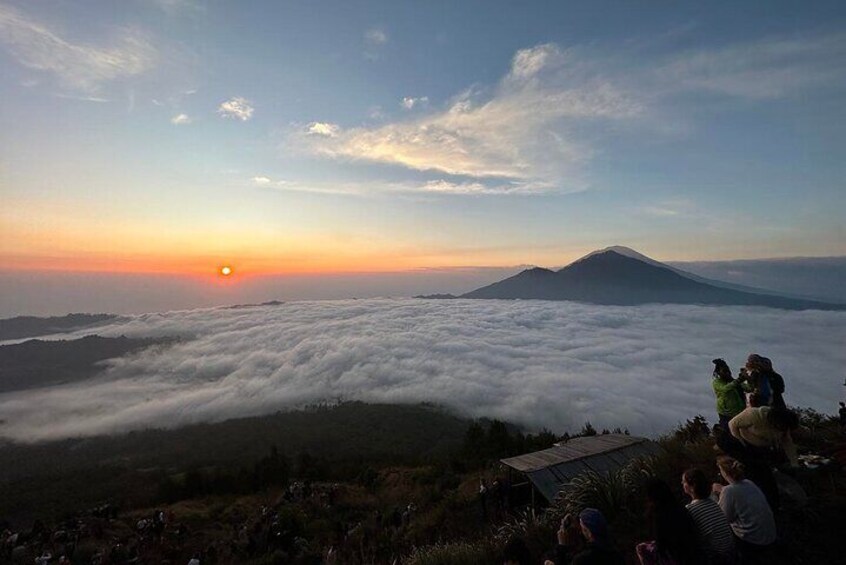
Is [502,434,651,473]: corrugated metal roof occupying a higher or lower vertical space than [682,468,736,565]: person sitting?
lower

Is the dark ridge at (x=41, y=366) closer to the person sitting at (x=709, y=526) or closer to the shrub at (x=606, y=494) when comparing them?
the shrub at (x=606, y=494)

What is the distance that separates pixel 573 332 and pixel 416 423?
369 feet

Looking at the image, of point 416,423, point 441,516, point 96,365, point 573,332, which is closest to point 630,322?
point 573,332

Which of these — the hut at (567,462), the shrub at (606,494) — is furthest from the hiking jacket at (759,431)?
the hut at (567,462)

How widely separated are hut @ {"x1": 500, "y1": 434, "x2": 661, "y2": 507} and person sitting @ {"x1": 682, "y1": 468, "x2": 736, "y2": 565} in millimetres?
10698

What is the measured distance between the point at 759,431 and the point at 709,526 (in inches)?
115

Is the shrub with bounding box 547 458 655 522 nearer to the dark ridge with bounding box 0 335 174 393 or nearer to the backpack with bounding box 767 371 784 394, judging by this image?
the backpack with bounding box 767 371 784 394

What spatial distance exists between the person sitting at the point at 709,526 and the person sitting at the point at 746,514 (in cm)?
26

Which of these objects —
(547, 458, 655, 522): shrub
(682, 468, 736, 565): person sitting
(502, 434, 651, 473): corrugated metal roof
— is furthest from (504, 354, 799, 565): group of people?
(502, 434, 651, 473): corrugated metal roof

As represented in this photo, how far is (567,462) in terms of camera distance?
15.8 meters

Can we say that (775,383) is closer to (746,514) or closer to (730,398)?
(730,398)

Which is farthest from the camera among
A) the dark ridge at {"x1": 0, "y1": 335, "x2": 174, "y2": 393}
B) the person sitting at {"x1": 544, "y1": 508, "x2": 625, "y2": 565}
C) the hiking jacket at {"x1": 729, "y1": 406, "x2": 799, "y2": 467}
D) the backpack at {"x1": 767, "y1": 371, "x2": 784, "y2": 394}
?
the dark ridge at {"x1": 0, "y1": 335, "x2": 174, "y2": 393}

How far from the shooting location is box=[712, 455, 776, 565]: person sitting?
170 inches

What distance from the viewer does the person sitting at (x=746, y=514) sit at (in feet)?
14.1
